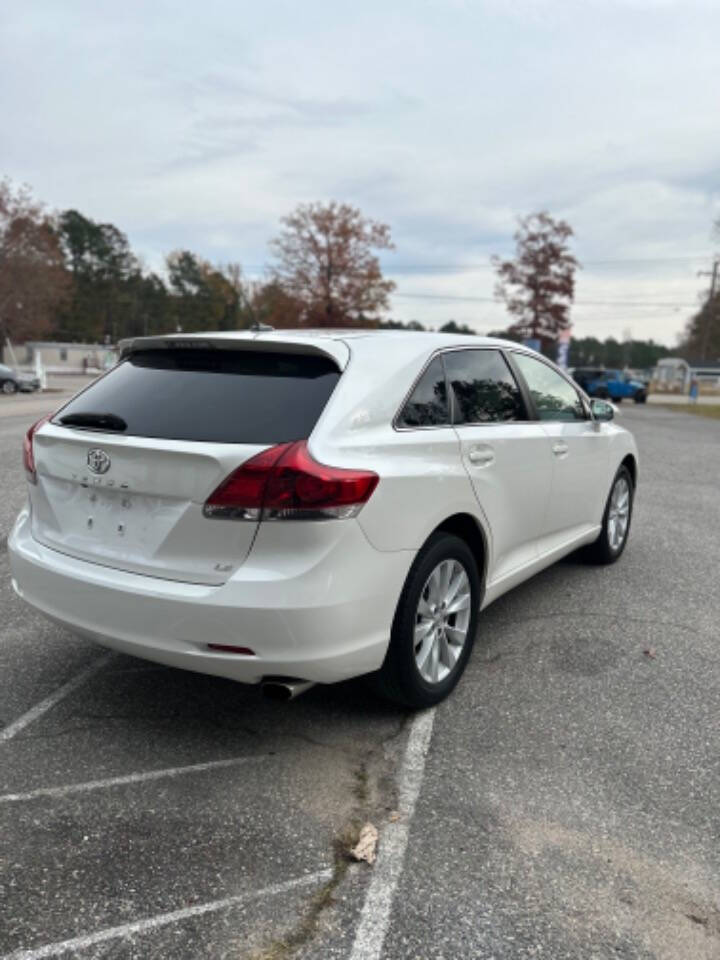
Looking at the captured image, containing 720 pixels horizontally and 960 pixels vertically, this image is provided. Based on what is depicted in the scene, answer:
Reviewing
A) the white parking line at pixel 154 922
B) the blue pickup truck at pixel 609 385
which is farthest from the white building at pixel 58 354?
the white parking line at pixel 154 922

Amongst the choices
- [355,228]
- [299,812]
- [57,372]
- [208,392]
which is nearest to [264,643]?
[299,812]

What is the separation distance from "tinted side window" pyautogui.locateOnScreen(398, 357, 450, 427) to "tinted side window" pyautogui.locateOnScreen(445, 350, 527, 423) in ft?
0.31

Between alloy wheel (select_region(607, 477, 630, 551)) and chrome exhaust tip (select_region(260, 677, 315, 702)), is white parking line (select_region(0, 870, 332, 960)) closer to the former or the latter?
chrome exhaust tip (select_region(260, 677, 315, 702))

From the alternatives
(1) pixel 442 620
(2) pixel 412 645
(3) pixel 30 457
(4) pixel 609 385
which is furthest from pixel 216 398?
(4) pixel 609 385

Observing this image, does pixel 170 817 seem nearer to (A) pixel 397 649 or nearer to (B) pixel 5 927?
(B) pixel 5 927

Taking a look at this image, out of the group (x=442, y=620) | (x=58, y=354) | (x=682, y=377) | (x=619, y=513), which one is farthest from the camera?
(x=58, y=354)

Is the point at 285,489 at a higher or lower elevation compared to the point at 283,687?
higher

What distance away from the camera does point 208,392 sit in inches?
124

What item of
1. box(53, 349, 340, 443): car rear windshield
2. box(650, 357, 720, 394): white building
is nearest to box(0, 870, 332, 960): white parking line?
box(53, 349, 340, 443): car rear windshield

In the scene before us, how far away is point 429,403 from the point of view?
3545mm

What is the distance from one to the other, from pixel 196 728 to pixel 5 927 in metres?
1.21

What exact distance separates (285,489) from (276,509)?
0.26 ft

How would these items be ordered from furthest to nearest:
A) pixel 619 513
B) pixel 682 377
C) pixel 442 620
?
pixel 682 377
pixel 619 513
pixel 442 620

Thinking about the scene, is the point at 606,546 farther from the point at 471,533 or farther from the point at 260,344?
the point at 260,344
